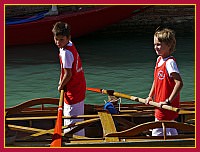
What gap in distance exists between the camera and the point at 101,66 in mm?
10578

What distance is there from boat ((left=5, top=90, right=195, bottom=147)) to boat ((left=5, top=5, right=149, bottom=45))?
23.2 feet

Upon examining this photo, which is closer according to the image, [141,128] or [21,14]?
[141,128]

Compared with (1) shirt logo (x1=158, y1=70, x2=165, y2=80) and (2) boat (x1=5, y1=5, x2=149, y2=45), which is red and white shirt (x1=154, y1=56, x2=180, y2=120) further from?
(2) boat (x1=5, y1=5, x2=149, y2=45)

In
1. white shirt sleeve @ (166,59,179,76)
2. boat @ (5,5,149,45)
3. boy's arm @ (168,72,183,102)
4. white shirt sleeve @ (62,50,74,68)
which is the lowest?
boy's arm @ (168,72,183,102)

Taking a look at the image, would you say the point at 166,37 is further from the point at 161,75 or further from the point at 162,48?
the point at 161,75

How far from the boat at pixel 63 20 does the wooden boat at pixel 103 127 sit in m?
7.07

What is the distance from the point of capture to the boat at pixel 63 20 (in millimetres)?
12664

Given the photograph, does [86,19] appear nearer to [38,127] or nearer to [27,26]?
[27,26]

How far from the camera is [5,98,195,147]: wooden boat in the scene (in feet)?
14.7

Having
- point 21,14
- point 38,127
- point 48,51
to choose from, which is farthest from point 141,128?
point 21,14

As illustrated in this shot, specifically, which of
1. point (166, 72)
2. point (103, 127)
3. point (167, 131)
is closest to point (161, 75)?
point (166, 72)

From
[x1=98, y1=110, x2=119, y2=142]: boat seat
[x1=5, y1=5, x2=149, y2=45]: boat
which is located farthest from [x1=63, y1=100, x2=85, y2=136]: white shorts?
[x1=5, y1=5, x2=149, y2=45]: boat

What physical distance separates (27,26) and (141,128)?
861 centimetres

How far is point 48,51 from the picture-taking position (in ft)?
40.7
